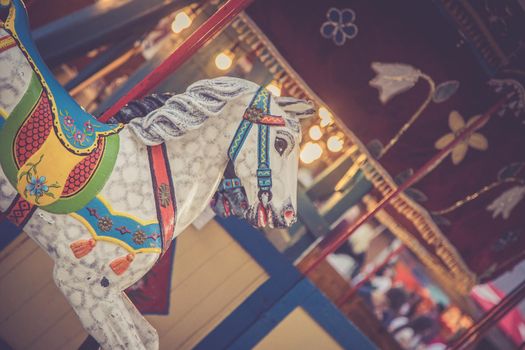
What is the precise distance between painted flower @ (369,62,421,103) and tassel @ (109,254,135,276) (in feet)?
4.57

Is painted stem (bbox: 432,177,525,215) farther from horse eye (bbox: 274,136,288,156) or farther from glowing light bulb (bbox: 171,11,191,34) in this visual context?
glowing light bulb (bbox: 171,11,191,34)

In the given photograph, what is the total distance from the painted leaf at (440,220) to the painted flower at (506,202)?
0.22 meters

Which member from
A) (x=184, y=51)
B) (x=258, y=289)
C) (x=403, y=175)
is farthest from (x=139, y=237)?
(x=403, y=175)

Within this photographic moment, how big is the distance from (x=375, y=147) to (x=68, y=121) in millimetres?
1552

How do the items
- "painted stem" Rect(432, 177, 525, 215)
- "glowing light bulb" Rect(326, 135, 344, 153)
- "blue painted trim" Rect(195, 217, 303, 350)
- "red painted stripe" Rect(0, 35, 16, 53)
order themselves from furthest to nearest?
"glowing light bulb" Rect(326, 135, 344, 153), "painted stem" Rect(432, 177, 525, 215), "blue painted trim" Rect(195, 217, 303, 350), "red painted stripe" Rect(0, 35, 16, 53)

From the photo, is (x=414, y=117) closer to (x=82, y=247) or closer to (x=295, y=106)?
(x=295, y=106)

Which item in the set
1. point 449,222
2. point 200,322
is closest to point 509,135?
point 449,222

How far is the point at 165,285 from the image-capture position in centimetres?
186

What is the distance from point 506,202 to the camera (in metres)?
2.14

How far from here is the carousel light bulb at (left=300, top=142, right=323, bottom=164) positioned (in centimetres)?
279

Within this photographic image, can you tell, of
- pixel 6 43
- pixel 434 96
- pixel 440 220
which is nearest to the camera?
pixel 6 43

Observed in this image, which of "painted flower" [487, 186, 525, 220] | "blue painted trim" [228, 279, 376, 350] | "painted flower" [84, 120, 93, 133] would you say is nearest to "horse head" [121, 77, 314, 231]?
"painted flower" [84, 120, 93, 133]

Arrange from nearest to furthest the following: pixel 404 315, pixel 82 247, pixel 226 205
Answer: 1. pixel 82 247
2. pixel 226 205
3. pixel 404 315

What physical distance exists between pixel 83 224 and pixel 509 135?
1.88 metres
